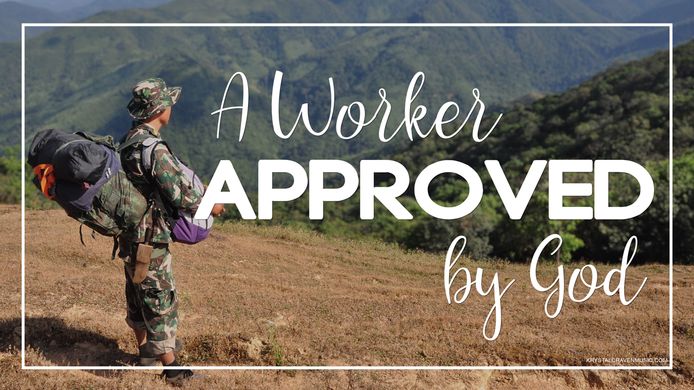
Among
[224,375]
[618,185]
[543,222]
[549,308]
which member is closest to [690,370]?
[549,308]

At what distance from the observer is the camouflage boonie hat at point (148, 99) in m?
4.76

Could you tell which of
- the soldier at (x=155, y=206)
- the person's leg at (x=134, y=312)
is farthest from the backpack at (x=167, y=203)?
the person's leg at (x=134, y=312)

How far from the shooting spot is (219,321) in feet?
22.7

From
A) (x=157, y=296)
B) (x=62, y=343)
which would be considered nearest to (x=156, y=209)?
(x=157, y=296)

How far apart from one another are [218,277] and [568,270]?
20.1ft

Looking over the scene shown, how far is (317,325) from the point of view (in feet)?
22.8

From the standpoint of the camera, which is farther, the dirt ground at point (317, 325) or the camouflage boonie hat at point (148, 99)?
the dirt ground at point (317, 325)

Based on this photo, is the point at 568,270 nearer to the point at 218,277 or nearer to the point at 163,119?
the point at 218,277

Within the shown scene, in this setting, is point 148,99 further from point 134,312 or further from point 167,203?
point 134,312

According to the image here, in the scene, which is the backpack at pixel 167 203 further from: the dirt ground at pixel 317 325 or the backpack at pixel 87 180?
the dirt ground at pixel 317 325

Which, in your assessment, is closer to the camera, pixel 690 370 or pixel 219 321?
pixel 690 370

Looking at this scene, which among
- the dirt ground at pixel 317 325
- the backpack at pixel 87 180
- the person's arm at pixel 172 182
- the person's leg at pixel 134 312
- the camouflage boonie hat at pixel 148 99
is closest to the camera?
the backpack at pixel 87 180

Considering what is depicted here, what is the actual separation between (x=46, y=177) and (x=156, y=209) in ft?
2.54

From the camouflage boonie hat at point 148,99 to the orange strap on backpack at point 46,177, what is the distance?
0.69 metres
